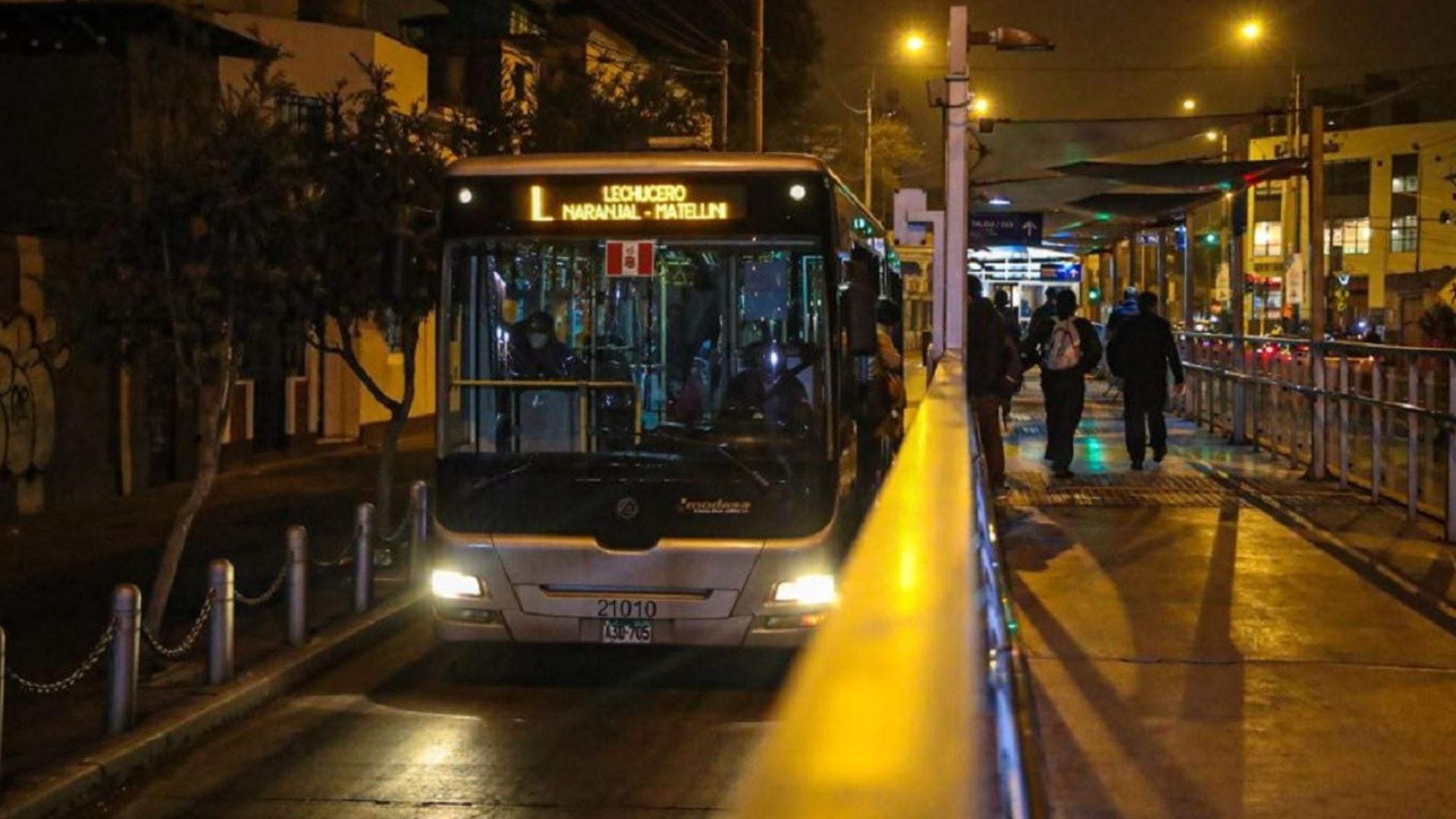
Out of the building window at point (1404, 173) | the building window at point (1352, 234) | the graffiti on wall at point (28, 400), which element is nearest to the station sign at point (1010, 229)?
the graffiti on wall at point (28, 400)

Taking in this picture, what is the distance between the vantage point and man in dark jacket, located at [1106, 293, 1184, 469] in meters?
18.4

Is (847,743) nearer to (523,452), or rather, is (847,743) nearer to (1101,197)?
(523,452)

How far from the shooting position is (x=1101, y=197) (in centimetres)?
2562

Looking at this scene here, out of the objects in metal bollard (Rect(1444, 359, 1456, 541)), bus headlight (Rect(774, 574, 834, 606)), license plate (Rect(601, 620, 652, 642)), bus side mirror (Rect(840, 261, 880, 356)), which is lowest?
license plate (Rect(601, 620, 652, 642))

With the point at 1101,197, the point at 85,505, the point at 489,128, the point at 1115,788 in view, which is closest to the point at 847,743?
the point at 1115,788

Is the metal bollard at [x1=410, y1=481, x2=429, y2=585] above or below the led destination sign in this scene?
below

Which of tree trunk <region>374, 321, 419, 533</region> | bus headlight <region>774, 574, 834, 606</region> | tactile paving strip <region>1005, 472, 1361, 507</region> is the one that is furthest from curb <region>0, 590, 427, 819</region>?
tactile paving strip <region>1005, 472, 1361, 507</region>

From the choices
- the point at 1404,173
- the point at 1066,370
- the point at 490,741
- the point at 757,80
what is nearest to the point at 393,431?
the point at 490,741

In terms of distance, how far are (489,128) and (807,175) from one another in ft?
25.1

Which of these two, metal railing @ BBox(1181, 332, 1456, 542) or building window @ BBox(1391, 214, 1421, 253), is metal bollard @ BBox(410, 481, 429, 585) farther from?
building window @ BBox(1391, 214, 1421, 253)

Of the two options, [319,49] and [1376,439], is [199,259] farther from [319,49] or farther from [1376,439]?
[319,49]

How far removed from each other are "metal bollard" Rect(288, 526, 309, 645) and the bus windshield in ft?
4.92

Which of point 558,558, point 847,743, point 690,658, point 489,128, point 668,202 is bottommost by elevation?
point 690,658

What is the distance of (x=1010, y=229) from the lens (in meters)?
30.0
